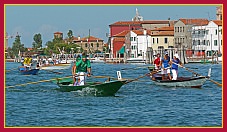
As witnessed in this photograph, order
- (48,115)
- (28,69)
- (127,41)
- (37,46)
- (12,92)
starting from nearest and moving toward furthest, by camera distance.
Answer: (48,115), (12,92), (28,69), (127,41), (37,46)

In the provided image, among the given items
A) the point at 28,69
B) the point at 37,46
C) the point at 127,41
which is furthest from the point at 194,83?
the point at 37,46

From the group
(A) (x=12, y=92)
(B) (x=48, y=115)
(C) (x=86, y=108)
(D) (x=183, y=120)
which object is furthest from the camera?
(A) (x=12, y=92)

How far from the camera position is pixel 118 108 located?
73.8 feet

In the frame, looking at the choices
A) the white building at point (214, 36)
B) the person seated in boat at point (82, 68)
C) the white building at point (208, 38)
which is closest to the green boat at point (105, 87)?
the person seated in boat at point (82, 68)

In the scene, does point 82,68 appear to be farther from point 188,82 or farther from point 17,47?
point 17,47

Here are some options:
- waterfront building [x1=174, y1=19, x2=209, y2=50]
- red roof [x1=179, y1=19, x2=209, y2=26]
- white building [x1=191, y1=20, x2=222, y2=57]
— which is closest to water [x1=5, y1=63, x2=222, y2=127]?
white building [x1=191, y1=20, x2=222, y2=57]

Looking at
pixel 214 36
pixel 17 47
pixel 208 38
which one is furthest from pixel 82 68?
pixel 17 47

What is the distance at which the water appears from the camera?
1934 centimetres

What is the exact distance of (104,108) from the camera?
73.5ft

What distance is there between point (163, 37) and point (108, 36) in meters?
29.7

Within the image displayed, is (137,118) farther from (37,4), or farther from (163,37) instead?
(163,37)

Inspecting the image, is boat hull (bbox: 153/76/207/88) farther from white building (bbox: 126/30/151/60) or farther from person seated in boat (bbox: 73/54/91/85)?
white building (bbox: 126/30/151/60)

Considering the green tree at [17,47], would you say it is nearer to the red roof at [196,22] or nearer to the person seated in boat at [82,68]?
the red roof at [196,22]

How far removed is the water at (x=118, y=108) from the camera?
1934 centimetres
